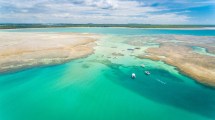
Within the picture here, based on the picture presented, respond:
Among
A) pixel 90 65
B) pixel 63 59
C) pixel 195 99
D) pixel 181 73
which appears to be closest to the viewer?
pixel 195 99

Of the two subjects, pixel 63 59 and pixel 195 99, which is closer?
pixel 195 99

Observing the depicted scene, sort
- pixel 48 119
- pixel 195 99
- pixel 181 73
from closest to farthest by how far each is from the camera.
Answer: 1. pixel 48 119
2. pixel 195 99
3. pixel 181 73

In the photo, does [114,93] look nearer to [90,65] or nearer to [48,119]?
[48,119]

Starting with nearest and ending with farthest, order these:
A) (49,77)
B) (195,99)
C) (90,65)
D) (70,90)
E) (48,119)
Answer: (48,119)
(195,99)
(70,90)
(49,77)
(90,65)

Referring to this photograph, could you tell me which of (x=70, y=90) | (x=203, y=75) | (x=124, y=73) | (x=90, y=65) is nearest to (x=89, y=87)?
(x=70, y=90)

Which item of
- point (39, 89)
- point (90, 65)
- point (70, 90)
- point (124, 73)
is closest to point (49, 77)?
point (39, 89)

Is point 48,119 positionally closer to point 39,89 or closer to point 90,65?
point 39,89
